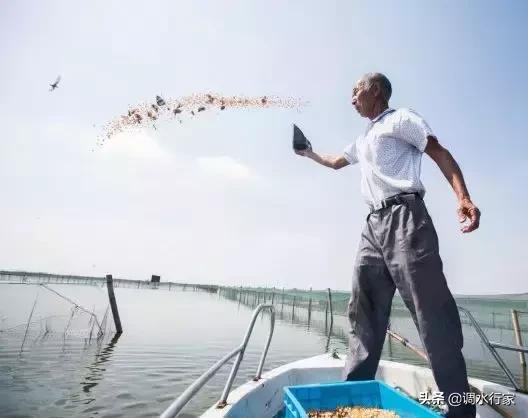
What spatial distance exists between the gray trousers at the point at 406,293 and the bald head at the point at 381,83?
3.21ft

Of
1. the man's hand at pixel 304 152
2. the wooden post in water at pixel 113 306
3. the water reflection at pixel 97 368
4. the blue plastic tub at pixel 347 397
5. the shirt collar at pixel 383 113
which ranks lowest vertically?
the water reflection at pixel 97 368

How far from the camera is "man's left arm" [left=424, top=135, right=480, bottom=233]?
1932 mm

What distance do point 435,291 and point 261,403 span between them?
4.72ft

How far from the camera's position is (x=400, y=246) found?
2025 millimetres

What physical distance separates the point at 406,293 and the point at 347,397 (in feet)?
2.33

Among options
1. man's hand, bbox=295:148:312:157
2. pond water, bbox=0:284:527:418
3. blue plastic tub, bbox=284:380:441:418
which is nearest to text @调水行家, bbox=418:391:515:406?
blue plastic tub, bbox=284:380:441:418

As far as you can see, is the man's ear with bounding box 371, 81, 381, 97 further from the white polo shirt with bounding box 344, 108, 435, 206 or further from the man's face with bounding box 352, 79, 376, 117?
the white polo shirt with bounding box 344, 108, 435, 206

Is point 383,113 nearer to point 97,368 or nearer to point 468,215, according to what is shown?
point 468,215

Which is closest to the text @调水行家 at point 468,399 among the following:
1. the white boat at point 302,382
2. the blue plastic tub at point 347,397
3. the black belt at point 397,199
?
the white boat at point 302,382

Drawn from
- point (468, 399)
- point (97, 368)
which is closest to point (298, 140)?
point (468, 399)

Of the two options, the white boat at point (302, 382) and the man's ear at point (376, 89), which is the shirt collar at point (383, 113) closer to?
the man's ear at point (376, 89)

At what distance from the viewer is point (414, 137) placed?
2240mm

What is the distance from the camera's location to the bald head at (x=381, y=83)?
2.61 m

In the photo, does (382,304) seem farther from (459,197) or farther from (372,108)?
(372,108)
